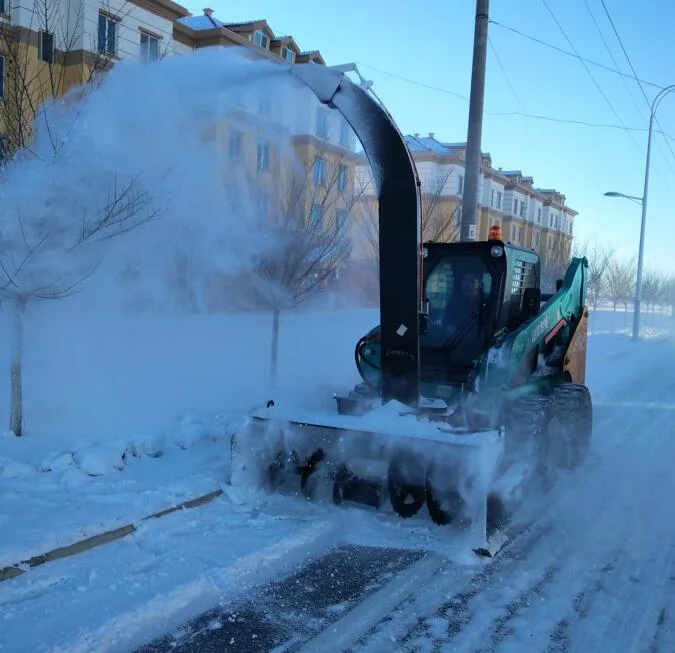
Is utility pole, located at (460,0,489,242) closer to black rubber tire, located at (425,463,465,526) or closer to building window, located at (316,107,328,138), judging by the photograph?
building window, located at (316,107,328,138)

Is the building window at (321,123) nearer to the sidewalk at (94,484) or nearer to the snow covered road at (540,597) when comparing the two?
the sidewalk at (94,484)

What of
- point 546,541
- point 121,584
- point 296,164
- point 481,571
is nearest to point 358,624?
point 481,571

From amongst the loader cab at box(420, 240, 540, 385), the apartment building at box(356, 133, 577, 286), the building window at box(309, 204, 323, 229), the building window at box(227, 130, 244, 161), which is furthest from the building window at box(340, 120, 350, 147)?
the apartment building at box(356, 133, 577, 286)

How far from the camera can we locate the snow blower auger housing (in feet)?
16.1

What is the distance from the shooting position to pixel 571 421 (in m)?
7.00

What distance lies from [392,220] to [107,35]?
4831 mm

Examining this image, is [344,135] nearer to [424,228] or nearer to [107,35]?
[107,35]

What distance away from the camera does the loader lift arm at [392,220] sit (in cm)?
505

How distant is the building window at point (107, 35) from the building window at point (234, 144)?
1928 millimetres

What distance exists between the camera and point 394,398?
563 centimetres

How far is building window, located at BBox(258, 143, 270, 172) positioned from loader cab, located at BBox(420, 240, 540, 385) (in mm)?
2308

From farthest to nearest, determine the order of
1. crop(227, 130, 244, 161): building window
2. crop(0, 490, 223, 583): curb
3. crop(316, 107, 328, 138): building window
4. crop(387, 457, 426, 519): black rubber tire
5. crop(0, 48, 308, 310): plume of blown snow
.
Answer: crop(316, 107, 328, 138): building window → crop(227, 130, 244, 161): building window → crop(0, 48, 308, 310): plume of blown snow → crop(387, 457, 426, 519): black rubber tire → crop(0, 490, 223, 583): curb

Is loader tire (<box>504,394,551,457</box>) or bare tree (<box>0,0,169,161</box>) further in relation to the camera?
bare tree (<box>0,0,169,161</box>)

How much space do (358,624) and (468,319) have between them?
3.39 metres
